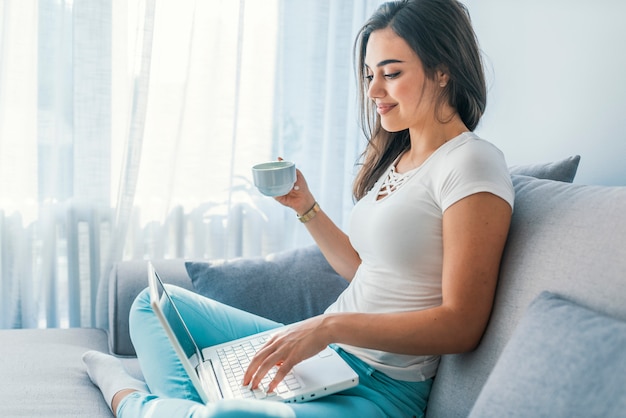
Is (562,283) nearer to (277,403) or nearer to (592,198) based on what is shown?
(592,198)

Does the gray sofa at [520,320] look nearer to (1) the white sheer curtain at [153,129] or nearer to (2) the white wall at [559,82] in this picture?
(2) the white wall at [559,82]

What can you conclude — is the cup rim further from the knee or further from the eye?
the knee

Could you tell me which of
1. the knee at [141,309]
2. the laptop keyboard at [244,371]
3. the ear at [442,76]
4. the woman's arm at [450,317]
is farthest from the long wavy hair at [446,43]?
the knee at [141,309]

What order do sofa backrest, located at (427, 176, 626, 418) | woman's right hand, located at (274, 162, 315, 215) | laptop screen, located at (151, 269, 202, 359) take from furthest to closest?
woman's right hand, located at (274, 162, 315, 215) → laptop screen, located at (151, 269, 202, 359) → sofa backrest, located at (427, 176, 626, 418)

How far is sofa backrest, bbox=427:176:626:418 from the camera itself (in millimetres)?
1020

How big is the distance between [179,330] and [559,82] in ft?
3.52

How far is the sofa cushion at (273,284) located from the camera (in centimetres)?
181

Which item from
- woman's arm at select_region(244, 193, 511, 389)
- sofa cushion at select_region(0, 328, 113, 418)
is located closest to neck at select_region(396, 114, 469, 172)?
woman's arm at select_region(244, 193, 511, 389)

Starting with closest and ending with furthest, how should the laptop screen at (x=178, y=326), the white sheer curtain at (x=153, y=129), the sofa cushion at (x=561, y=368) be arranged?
the sofa cushion at (x=561, y=368), the laptop screen at (x=178, y=326), the white sheer curtain at (x=153, y=129)

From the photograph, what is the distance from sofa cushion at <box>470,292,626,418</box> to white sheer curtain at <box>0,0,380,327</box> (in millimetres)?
1552

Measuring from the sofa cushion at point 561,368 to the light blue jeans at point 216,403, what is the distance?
30 centimetres

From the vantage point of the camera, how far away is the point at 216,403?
1.03m

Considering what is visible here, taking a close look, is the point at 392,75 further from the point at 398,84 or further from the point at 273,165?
the point at 273,165

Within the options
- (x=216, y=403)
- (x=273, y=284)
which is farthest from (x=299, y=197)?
(x=216, y=403)
